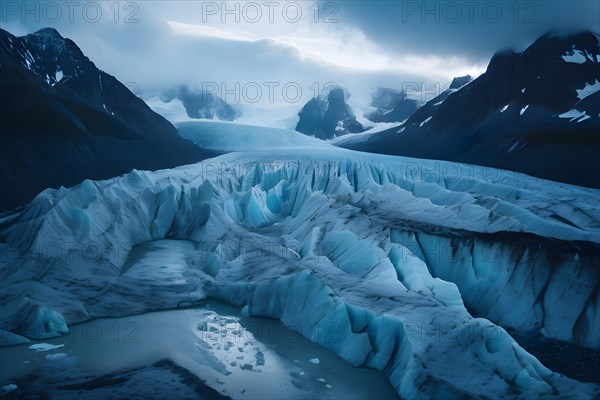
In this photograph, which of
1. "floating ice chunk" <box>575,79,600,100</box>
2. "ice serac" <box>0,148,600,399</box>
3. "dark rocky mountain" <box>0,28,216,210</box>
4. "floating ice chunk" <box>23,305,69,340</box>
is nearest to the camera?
"ice serac" <box>0,148,600,399</box>

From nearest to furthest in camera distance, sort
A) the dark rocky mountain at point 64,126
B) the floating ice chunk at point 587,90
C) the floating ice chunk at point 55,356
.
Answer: the floating ice chunk at point 55,356, the dark rocky mountain at point 64,126, the floating ice chunk at point 587,90

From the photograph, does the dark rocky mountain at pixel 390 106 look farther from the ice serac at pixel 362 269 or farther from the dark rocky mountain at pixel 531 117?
the ice serac at pixel 362 269

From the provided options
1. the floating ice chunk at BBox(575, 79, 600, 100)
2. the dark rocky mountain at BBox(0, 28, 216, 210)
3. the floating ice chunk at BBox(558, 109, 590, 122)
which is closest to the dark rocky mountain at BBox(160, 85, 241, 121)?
the dark rocky mountain at BBox(0, 28, 216, 210)

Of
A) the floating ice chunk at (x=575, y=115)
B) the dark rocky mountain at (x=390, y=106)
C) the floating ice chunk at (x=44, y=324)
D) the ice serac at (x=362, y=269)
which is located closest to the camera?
the ice serac at (x=362, y=269)

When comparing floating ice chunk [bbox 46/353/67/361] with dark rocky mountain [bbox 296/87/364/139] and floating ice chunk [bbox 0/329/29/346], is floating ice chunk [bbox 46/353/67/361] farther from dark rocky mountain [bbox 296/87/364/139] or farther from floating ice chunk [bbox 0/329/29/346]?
dark rocky mountain [bbox 296/87/364/139]

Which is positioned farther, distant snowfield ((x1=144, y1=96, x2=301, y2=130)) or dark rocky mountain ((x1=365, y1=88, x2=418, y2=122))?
dark rocky mountain ((x1=365, y1=88, x2=418, y2=122))

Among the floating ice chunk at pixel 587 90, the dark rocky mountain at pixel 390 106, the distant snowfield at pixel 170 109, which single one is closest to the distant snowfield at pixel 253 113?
the distant snowfield at pixel 170 109

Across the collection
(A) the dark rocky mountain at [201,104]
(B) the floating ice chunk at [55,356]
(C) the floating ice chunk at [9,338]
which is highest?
(A) the dark rocky mountain at [201,104]

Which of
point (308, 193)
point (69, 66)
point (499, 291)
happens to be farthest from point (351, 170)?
point (69, 66)
